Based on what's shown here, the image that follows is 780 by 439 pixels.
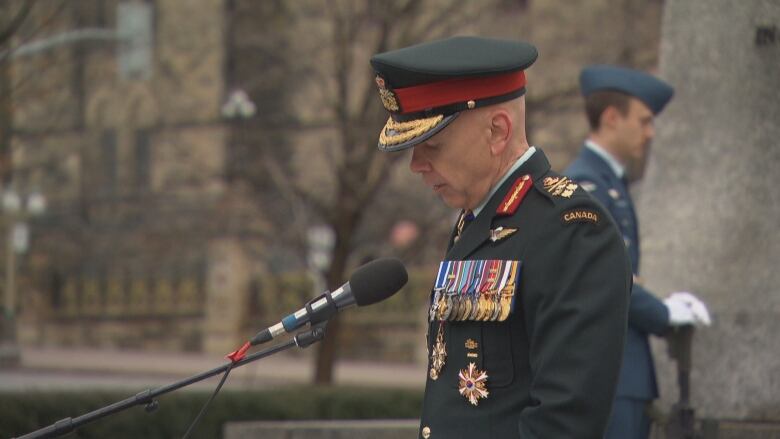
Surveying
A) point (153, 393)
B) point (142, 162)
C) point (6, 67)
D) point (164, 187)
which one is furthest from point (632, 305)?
point (142, 162)

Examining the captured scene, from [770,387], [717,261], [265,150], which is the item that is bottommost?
[770,387]

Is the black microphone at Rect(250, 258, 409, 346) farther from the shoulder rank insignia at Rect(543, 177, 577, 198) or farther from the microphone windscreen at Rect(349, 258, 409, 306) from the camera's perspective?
the shoulder rank insignia at Rect(543, 177, 577, 198)

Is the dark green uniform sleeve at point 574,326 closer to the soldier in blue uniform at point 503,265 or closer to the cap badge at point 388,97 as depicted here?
the soldier in blue uniform at point 503,265

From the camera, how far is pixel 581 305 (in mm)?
3436

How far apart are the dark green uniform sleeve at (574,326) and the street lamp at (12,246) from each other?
31444 millimetres

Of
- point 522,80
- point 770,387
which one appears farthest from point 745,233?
point 522,80

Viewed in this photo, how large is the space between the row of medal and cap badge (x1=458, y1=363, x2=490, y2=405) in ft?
0.42

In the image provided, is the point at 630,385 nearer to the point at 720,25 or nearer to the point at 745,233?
the point at 745,233

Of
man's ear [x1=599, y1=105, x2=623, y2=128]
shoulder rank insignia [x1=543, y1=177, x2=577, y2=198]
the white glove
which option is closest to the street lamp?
man's ear [x1=599, y1=105, x2=623, y2=128]

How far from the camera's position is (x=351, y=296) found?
13.0ft

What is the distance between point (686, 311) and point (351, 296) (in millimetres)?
2541

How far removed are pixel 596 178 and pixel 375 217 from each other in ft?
71.5

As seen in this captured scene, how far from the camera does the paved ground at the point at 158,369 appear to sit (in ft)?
103

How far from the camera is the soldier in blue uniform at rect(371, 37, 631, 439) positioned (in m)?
3.42
